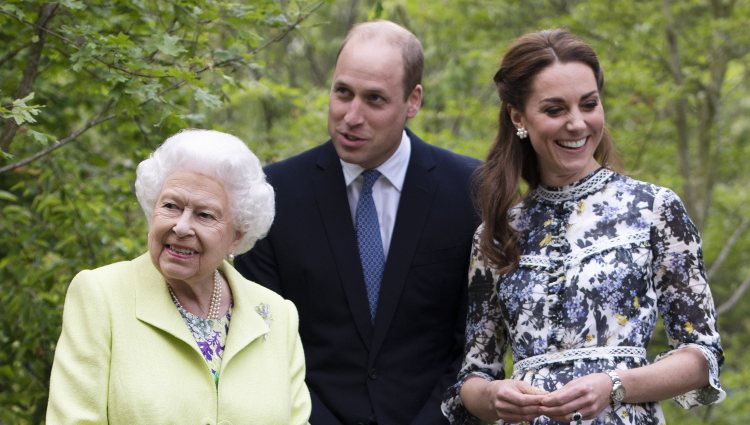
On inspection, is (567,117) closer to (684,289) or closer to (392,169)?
(684,289)

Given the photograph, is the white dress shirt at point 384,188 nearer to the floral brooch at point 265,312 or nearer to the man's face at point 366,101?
the man's face at point 366,101

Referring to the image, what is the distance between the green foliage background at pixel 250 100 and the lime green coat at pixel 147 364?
29.4 inches

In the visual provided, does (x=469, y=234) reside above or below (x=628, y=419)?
above

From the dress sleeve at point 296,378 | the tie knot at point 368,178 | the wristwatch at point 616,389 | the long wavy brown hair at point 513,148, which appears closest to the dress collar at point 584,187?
the long wavy brown hair at point 513,148

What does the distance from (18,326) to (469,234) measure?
2144 millimetres

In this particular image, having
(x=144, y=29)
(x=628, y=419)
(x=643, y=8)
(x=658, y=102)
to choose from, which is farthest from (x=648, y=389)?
(x=643, y=8)

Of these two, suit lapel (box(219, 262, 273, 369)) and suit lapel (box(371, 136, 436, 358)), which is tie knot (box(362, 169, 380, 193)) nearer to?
suit lapel (box(371, 136, 436, 358))

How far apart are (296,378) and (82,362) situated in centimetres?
77

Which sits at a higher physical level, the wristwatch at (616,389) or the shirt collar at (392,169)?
the shirt collar at (392,169)

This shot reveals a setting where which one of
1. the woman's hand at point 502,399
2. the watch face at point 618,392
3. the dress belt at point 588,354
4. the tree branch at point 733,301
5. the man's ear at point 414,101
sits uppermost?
the man's ear at point 414,101

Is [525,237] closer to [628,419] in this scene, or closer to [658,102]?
[628,419]

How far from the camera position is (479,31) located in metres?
10.5

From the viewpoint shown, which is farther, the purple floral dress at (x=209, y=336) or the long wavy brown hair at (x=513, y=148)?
the long wavy brown hair at (x=513, y=148)

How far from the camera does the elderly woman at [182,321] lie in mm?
3115
